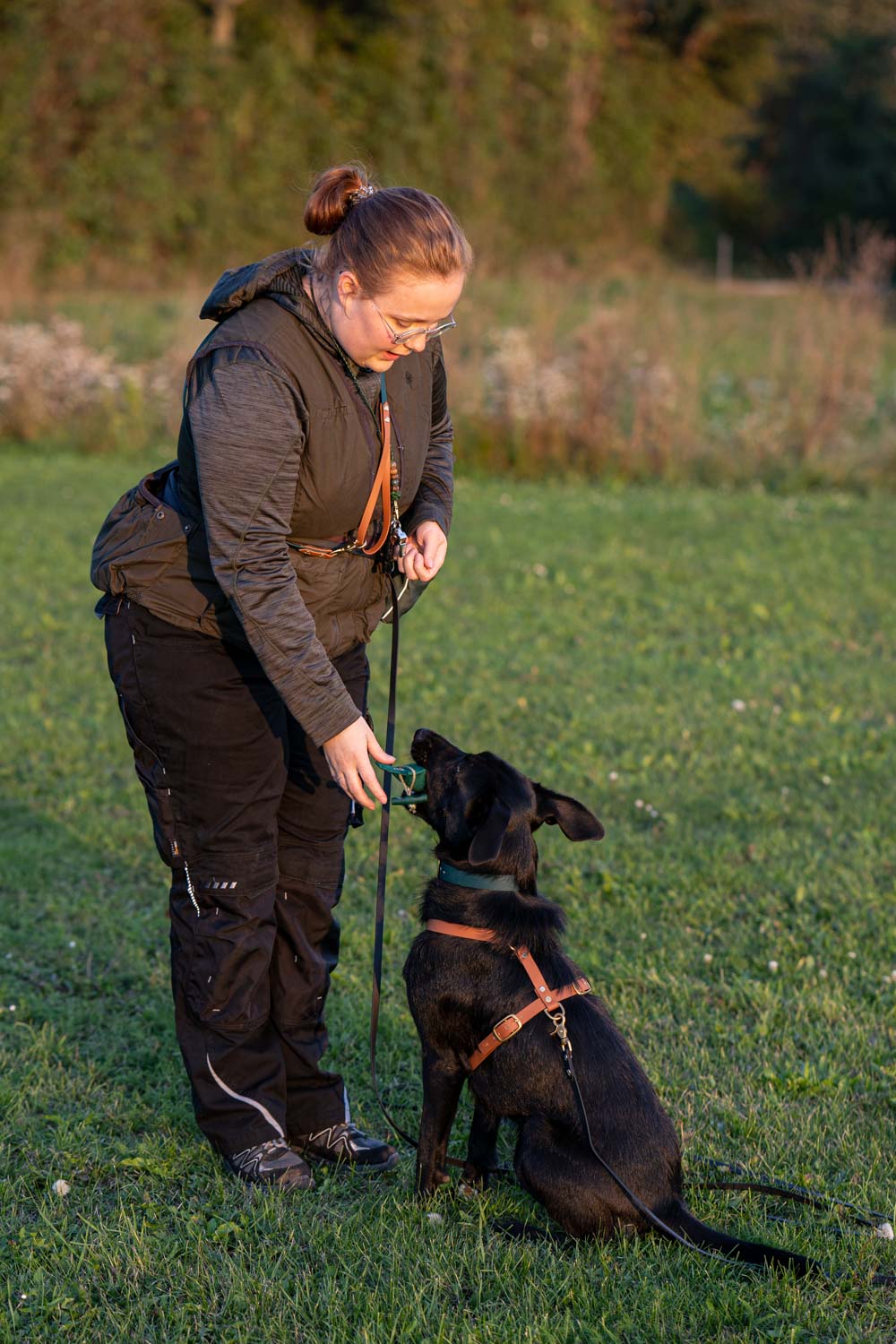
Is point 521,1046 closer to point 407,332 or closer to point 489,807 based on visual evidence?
point 489,807

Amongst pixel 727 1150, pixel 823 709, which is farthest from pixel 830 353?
pixel 727 1150

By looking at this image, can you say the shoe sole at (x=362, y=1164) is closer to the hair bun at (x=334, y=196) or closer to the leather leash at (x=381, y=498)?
the leather leash at (x=381, y=498)

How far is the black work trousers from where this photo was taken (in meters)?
3.03

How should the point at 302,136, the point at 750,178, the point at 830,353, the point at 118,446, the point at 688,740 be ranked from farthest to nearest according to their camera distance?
the point at 750,178 < the point at 302,136 < the point at 118,446 < the point at 830,353 < the point at 688,740

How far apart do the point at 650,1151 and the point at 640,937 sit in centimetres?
168

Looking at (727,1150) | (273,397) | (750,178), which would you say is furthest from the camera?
(750,178)

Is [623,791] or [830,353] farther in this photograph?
[830,353]

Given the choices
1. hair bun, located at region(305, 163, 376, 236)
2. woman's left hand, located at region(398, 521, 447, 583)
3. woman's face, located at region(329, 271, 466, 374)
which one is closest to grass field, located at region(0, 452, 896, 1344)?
woman's left hand, located at region(398, 521, 447, 583)

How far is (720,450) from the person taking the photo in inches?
533

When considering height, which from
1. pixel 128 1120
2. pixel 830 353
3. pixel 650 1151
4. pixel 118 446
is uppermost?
pixel 830 353

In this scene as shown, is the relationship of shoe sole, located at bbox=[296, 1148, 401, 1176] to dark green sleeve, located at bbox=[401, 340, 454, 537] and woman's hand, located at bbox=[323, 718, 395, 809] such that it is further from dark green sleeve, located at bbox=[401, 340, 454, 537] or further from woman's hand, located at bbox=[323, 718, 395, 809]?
dark green sleeve, located at bbox=[401, 340, 454, 537]

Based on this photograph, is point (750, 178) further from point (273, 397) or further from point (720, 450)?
point (273, 397)

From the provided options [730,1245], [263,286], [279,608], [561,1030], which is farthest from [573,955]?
[263,286]

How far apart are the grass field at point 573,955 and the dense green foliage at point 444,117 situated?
48.5ft
